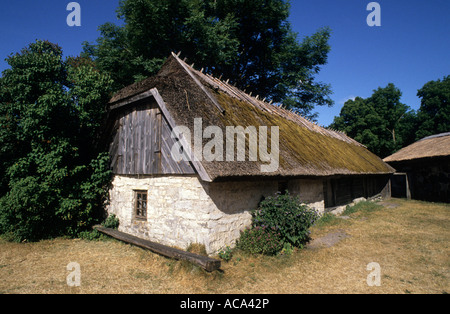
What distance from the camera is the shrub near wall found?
225 inches

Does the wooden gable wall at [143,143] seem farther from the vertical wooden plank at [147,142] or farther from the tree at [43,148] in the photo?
the tree at [43,148]

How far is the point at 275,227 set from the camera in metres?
5.88

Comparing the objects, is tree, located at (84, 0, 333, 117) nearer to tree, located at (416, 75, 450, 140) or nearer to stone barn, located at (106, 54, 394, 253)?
stone barn, located at (106, 54, 394, 253)

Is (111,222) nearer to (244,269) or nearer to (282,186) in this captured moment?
(244,269)

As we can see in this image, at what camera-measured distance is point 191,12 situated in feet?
45.0

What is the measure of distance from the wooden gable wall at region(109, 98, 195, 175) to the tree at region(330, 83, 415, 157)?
25.1m

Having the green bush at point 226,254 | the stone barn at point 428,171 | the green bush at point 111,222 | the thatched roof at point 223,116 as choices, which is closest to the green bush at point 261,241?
the green bush at point 226,254

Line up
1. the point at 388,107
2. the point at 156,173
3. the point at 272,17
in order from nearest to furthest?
the point at 156,173 < the point at 272,17 < the point at 388,107

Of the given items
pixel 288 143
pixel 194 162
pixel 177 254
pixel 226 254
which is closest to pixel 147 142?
pixel 194 162

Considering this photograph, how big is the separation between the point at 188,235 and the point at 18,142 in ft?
20.7

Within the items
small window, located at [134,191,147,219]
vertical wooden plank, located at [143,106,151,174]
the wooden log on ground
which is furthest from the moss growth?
small window, located at [134,191,147,219]

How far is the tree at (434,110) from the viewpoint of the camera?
26095 mm
